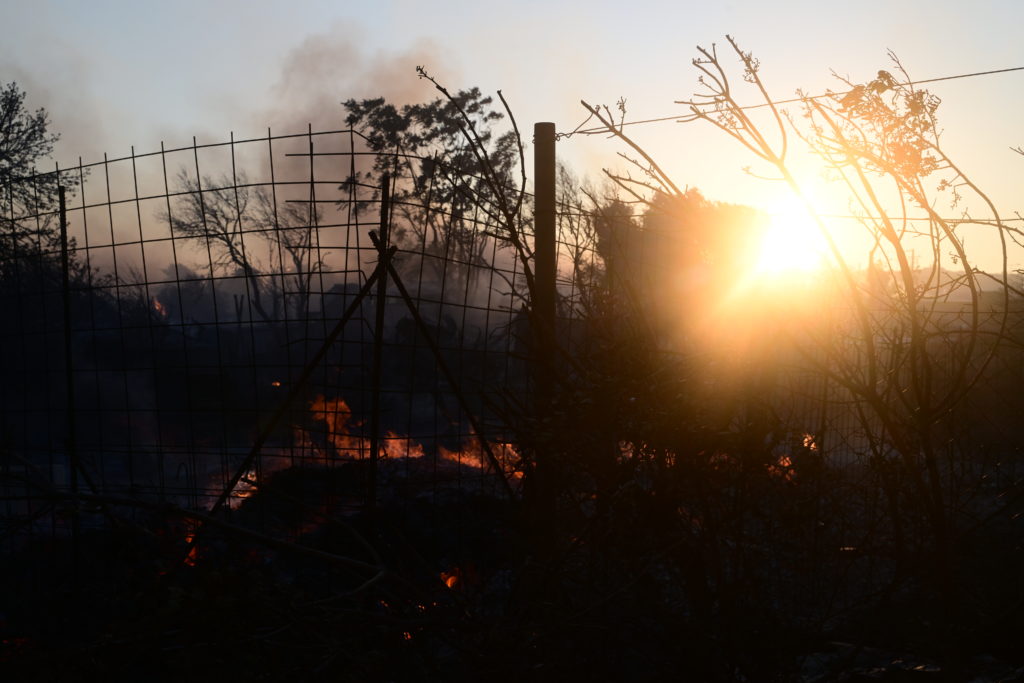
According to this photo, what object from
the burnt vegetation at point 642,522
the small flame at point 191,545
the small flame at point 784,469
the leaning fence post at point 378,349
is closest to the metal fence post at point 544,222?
the burnt vegetation at point 642,522

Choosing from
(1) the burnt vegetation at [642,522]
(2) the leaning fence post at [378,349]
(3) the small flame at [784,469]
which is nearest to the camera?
(1) the burnt vegetation at [642,522]

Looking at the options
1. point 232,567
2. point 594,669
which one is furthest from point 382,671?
point 594,669

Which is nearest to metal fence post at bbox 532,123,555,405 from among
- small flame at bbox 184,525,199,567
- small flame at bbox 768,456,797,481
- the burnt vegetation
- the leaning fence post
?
the burnt vegetation

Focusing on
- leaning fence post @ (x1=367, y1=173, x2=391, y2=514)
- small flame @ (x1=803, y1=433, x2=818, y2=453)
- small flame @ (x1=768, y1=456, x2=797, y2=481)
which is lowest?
small flame @ (x1=768, y1=456, x2=797, y2=481)

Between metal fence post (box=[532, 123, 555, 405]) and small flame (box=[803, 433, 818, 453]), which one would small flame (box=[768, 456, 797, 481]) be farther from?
metal fence post (box=[532, 123, 555, 405])

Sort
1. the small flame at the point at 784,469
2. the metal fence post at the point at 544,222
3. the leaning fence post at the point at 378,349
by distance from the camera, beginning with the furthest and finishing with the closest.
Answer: the metal fence post at the point at 544,222
the leaning fence post at the point at 378,349
the small flame at the point at 784,469

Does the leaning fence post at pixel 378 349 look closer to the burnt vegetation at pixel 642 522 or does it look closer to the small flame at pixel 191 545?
the burnt vegetation at pixel 642 522

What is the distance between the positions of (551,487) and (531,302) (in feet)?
3.58

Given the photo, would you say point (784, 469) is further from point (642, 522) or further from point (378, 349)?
point (378, 349)

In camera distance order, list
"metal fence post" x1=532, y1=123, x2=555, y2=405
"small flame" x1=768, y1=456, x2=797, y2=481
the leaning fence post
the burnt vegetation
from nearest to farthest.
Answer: the burnt vegetation → "small flame" x1=768, y1=456, x2=797, y2=481 → the leaning fence post → "metal fence post" x1=532, y1=123, x2=555, y2=405

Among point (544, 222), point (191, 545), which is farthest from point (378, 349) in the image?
point (191, 545)

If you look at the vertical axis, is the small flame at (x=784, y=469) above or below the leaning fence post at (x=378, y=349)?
below

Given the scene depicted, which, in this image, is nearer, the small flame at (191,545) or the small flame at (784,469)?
the small flame at (191,545)

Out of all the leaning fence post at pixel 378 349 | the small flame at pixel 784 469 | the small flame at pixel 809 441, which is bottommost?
the small flame at pixel 784 469
